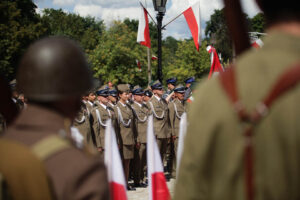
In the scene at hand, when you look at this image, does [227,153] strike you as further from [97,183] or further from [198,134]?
[97,183]

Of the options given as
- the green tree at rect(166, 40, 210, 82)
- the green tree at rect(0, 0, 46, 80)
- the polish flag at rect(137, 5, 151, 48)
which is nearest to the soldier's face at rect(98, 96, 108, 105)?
the polish flag at rect(137, 5, 151, 48)

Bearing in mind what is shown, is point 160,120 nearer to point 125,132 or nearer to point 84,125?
point 125,132

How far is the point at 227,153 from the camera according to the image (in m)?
1.54

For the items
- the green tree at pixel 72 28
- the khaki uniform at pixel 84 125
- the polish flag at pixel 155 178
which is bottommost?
the polish flag at pixel 155 178

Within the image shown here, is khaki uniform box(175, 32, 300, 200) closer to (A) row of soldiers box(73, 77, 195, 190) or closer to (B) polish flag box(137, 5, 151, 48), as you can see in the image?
(A) row of soldiers box(73, 77, 195, 190)

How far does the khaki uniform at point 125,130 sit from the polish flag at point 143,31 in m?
3.11

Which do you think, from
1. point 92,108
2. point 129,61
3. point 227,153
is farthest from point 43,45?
point 129,61

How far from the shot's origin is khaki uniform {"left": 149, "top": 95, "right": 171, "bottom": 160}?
11336 mm

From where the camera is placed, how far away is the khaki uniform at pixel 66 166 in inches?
65.0

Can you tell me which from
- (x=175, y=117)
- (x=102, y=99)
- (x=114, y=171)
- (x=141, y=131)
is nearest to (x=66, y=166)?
(x=114, y=171)

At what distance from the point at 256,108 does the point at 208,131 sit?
189 mm

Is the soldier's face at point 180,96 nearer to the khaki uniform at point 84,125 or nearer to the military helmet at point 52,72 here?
the khaki uniform at point 84,125

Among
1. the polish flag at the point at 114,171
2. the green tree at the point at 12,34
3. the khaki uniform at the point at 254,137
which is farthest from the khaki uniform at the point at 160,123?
the green tree at the point at 12,34

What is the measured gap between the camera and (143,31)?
1293cm
